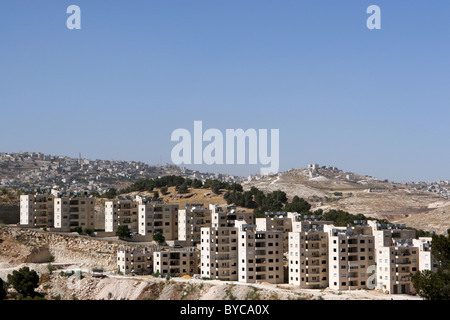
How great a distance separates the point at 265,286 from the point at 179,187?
44.2 m

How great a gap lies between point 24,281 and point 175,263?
1012 cm

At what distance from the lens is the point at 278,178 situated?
127875mm

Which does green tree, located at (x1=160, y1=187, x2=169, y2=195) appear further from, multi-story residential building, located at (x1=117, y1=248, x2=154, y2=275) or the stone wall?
multi-story residential building, located at (x1=117, y1=248, x2=154, y2=275)

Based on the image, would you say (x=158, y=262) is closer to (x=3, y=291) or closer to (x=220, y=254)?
(x=220, y=254)

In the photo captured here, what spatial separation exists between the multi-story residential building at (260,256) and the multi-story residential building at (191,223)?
10.5 meters

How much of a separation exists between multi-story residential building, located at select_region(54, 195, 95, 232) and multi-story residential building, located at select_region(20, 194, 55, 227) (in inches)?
44.2

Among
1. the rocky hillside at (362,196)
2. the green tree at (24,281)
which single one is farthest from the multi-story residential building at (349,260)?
the rocky hillside at (362,196)

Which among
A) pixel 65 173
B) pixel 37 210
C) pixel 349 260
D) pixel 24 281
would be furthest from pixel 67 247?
pixel 65 173

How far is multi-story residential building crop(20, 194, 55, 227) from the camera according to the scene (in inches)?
2378

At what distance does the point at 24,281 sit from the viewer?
47.6 meters
